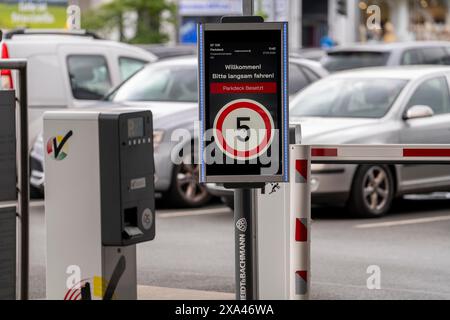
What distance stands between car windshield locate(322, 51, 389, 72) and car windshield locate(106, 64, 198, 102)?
18.3 ft

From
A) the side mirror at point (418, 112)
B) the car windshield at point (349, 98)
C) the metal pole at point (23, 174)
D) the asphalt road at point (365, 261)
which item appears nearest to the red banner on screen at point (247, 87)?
the metal pole at point (23, 174)

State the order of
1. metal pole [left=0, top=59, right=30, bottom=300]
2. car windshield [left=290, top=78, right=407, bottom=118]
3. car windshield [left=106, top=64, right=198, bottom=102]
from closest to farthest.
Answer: metal pole [left=0, top=59, right=30, bottom=300] → car windshield [left=290, top=78, right=407, bottom=118] → car windshield [left=106, top=64, right=198, bottom=102]

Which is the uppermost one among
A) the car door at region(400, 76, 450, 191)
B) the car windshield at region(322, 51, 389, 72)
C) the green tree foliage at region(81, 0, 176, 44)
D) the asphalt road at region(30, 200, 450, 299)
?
the green tree foliage at region(81, 0, 176, 44)

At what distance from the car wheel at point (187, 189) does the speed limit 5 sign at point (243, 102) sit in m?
7.10

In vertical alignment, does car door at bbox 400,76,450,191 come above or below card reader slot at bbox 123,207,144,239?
above

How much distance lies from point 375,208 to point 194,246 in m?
2.23

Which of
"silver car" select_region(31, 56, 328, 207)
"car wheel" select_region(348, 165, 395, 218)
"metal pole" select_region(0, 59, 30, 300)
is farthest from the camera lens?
"silver car" select_region(31, 56, 328, 207)

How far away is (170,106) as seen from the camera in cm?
1457

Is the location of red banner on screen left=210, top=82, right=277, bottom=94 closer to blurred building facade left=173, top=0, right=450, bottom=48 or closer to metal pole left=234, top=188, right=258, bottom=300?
metal pole left=234, top=188, right=258, bottom=300

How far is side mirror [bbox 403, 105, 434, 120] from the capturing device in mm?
11281

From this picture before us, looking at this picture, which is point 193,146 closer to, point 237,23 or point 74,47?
point 74,47

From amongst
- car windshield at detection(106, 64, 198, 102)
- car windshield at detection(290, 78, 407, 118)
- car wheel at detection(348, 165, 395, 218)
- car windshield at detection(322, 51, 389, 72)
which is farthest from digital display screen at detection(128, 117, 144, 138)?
car windshield at detection(322, 51, 389, 72)

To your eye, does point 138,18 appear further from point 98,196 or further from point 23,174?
point 98,196

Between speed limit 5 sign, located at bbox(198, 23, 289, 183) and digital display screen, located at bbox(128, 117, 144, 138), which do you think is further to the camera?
digital display screen, located at bbox(128, 117, 144, 138)
